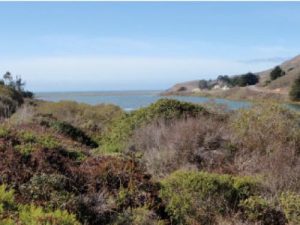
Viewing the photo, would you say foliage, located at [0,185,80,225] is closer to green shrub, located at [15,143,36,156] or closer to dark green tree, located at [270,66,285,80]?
green shrub, located at [15,143,36,156]

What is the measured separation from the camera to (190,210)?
31.8 feet

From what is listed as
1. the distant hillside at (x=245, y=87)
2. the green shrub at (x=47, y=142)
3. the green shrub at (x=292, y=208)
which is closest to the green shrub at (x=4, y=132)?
the green shrub at (x=47, y=142)

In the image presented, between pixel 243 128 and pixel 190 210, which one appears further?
pixel 243 128

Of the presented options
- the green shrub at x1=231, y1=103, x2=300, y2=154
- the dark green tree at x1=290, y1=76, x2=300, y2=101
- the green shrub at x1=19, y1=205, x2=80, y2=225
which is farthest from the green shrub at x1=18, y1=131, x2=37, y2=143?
the dark green tree at x1=290, y1=76, x2=300, y2=101

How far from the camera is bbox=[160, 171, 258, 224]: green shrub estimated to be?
9.66 meters

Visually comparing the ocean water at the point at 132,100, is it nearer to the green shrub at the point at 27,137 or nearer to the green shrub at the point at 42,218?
the green shrub at the point at 27,137

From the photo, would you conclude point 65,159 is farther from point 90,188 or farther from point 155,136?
point 155,136

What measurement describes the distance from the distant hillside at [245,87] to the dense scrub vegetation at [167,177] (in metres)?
47.0

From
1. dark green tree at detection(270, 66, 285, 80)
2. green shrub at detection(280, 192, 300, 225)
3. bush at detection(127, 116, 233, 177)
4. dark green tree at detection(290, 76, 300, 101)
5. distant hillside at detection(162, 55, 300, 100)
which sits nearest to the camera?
green shrub at detection(280, 192, 300, 225)

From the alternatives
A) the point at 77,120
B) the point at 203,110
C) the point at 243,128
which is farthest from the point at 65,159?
the point at 77,120

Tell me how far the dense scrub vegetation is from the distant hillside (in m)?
47.0

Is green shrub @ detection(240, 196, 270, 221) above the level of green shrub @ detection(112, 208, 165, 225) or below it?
below

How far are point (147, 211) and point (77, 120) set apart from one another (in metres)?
19.9

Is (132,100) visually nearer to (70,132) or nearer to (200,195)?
(70,132)
